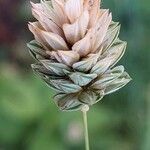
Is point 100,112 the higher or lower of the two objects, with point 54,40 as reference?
lower

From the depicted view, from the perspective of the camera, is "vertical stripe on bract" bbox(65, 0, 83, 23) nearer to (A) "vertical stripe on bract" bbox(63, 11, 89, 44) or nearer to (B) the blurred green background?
(A) "vertical stripe on bract" bbox(63, 11, 89, 44)

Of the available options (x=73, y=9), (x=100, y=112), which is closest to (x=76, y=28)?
(x=73, y=9)

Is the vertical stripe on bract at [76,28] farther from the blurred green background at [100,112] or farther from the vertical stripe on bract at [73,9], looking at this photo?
the blurred green background at [100,112]

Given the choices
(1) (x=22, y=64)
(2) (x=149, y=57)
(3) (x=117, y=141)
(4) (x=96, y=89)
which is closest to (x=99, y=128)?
(3) (x=117, y=141)

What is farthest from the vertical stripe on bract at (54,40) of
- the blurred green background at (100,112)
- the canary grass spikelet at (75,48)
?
the blurred green background at (100,112)

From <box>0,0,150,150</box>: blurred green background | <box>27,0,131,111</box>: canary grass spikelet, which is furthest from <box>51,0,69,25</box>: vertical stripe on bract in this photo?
<box>0,0,150,150</box>: blurred green background

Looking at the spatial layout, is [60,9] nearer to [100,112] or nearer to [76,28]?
[76,28]
